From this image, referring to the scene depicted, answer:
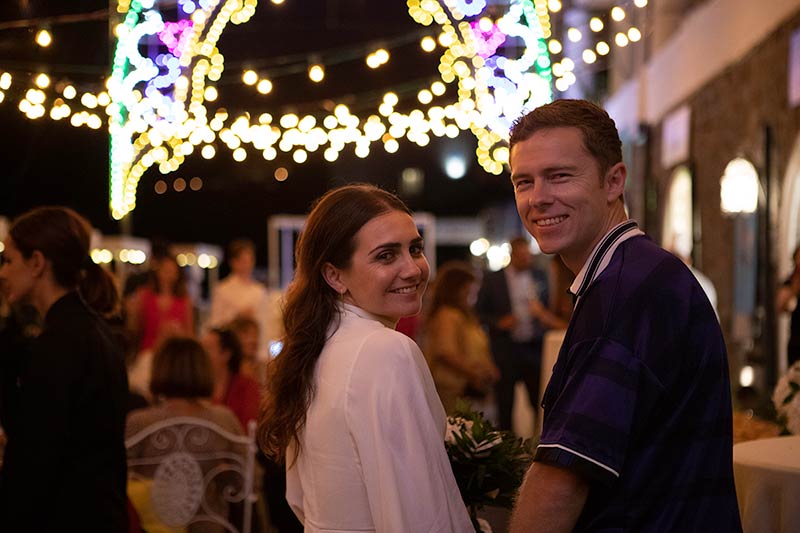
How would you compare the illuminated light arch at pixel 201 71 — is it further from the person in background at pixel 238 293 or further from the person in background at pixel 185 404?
the person in background at pixel 238 293

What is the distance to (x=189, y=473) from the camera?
4.28 meters

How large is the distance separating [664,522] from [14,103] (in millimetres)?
2986

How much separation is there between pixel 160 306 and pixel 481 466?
5.75 metres

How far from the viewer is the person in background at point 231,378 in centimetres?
545

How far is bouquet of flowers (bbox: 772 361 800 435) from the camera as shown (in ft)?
11.4

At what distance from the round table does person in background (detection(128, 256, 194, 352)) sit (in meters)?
A: 5.51

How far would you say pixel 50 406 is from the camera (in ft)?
9.12

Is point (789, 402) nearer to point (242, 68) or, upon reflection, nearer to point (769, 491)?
point (769, 491)

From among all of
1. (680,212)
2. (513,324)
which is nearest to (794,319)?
(513,324)

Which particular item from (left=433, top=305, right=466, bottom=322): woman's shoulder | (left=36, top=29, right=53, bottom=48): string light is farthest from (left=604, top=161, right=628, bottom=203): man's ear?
(left=433, top=305, right=466, bottom=322): woman's shoulder

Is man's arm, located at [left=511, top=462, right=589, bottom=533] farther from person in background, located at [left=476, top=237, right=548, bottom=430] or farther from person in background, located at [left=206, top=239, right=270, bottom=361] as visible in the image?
person in background, located at [left=206, top=239, right=270, bottom=361]

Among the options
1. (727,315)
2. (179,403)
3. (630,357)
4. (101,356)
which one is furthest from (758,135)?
(630,357)

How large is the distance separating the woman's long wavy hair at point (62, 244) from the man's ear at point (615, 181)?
1723 millimetres

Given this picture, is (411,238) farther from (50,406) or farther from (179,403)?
(179,403)
